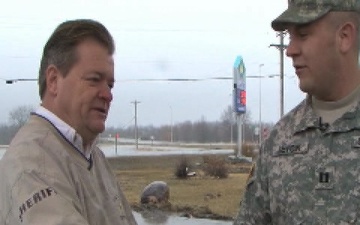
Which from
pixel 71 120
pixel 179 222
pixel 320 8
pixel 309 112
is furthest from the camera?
pixel 179 222

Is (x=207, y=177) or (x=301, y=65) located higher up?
(x=301, y=65)

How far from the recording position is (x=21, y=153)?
1.77m

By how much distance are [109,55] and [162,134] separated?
491 feet

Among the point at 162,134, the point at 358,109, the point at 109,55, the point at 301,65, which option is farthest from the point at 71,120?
the point at 162,134

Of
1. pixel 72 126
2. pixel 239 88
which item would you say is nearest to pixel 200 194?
pixel 72 126

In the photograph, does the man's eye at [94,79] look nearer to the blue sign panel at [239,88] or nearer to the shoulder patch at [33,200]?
the shoulder patch at [33,200]

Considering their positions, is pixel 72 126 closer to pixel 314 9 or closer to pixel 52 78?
pixel 52 78

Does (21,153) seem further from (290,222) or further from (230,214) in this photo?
(230,214)

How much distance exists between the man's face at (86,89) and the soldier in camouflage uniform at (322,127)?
2.40ft

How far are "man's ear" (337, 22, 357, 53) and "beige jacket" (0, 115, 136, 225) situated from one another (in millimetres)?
1036

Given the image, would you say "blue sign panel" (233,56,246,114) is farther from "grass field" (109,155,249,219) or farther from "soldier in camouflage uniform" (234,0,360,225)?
"soldier in camouflage uniform" (234,0,360,225)

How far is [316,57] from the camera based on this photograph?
2.26m

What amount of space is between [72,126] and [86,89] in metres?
0.14

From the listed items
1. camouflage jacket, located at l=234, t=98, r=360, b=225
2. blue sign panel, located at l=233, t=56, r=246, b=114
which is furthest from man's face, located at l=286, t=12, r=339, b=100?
blue sign panel, located at l=233, t=56, r=246, b=114
